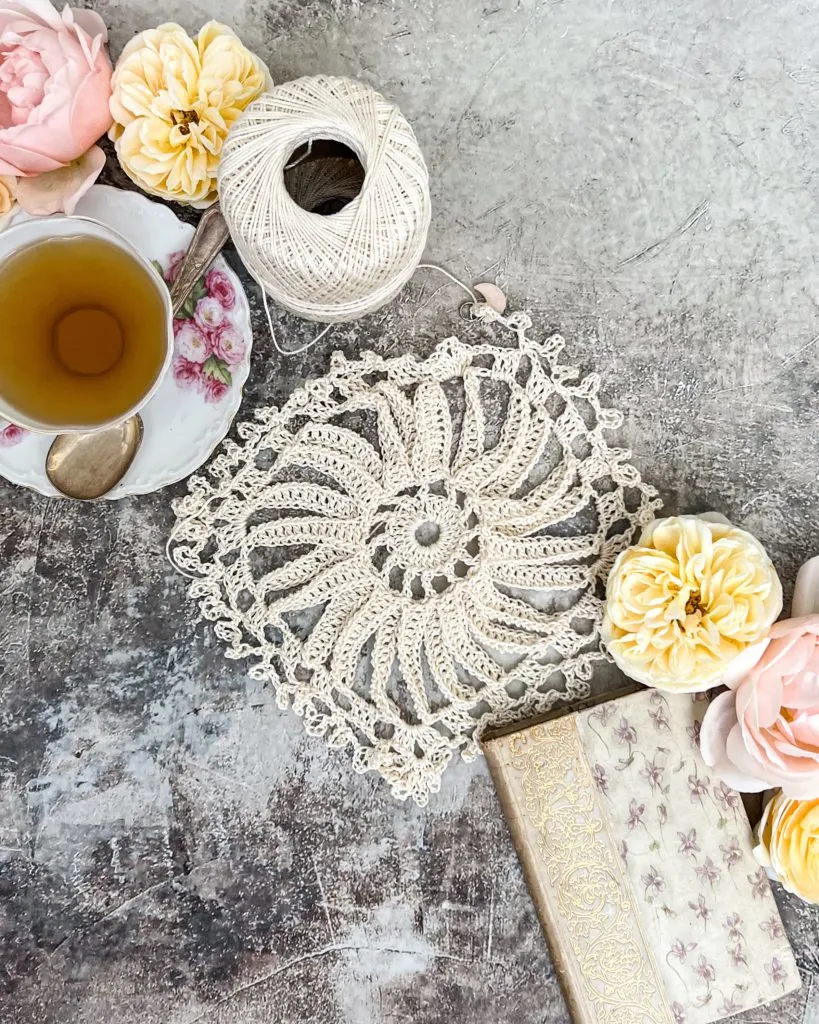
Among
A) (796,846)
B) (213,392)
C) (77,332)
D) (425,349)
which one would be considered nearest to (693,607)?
(796,846)

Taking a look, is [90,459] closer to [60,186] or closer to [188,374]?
[188,374]

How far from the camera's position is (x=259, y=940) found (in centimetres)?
72

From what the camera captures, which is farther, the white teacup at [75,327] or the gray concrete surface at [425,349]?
the gray concrete surface at [425,349]

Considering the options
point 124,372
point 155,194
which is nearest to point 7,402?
point 124,372

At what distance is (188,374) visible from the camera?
68 centimetres

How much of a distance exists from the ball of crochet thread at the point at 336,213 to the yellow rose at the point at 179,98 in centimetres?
5

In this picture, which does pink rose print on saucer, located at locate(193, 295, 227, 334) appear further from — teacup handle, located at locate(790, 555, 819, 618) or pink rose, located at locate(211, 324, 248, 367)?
teacup handle, located at locate(790, 555, 819, 618)

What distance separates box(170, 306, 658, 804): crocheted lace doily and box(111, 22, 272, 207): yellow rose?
8.1 inches

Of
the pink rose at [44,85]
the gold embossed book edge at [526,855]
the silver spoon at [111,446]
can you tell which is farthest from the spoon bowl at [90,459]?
the gold embossed book edge at [526,855]

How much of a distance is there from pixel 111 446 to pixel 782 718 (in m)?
0.59

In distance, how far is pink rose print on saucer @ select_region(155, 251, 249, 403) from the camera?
675 millimetres

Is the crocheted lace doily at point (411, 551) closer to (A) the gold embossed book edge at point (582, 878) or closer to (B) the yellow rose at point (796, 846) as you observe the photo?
(A) the gold embossed book edge at point (582, 878)

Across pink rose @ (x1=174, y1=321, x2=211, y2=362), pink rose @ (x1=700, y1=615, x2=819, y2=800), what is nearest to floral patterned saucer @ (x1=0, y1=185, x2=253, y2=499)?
pink rose @ (x1=174, y1=321, x2=211, y2=362)

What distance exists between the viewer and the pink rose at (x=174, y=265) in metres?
0.67
